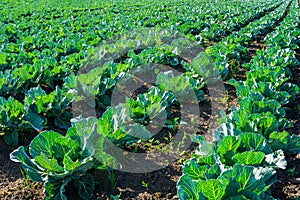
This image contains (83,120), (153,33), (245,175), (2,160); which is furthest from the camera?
(153,33)

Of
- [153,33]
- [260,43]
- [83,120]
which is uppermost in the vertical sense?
[83,120]

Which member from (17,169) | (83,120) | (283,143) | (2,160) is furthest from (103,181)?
(283,143)

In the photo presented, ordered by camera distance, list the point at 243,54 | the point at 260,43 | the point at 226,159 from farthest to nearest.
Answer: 1. the point at 260,43
2. the point at 243,54
3. the point at 226,159

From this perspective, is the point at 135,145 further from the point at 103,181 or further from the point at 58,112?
the point at 58,112

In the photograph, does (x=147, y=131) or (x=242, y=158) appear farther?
(x=147, y=131)

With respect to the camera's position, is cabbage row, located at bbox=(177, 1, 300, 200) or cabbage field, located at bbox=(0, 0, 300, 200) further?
cabbage field, located at bbox=(0, 0, 300, 200)

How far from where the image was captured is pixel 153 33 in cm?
970

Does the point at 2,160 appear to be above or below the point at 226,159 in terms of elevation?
below

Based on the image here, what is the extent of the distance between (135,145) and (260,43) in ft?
25.5

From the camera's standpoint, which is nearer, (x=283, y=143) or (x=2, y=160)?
(x=283, y=143)

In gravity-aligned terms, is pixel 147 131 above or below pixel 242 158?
below

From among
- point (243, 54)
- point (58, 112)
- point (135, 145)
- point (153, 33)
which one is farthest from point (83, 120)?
point (153, 33)

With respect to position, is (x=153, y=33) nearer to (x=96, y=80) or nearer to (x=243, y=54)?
(x=243, y=54)

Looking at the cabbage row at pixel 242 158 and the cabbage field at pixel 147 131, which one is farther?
the cabbage field at pixel 147 131
